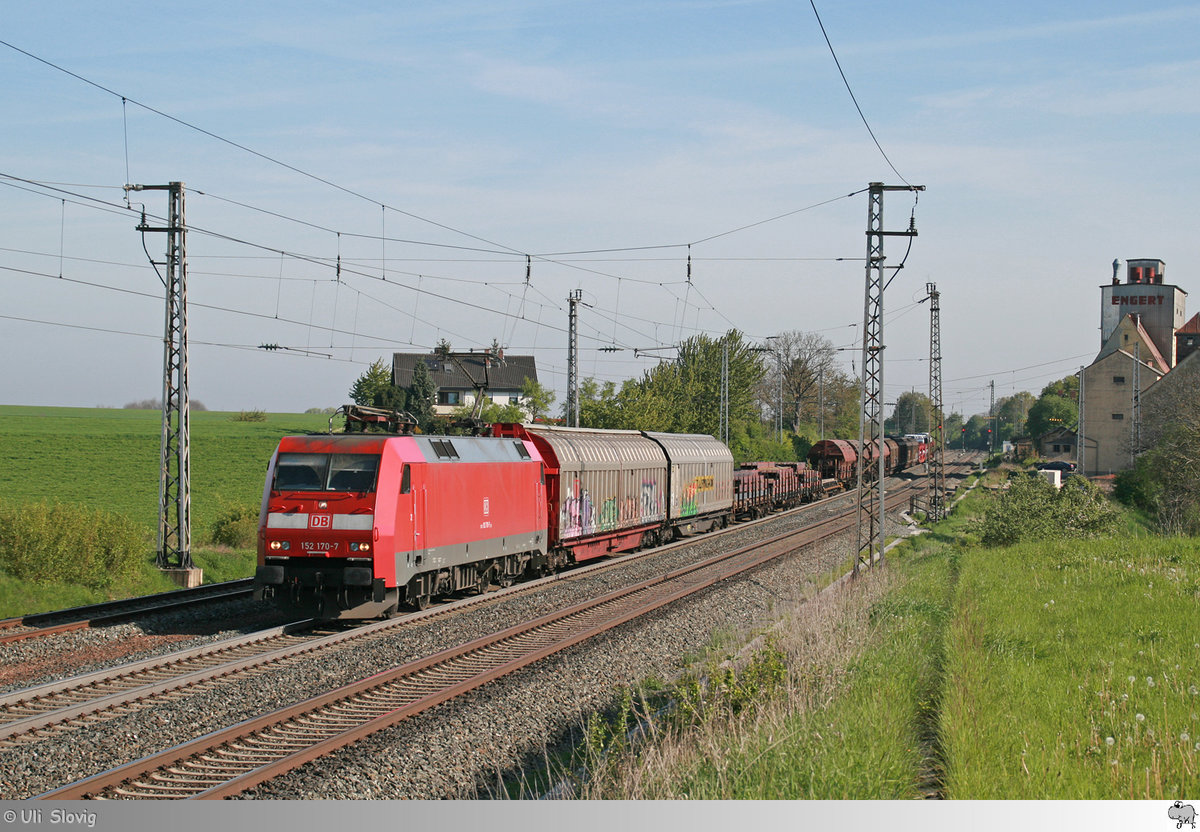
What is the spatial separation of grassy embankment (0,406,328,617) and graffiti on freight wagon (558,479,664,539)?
7.73 meters

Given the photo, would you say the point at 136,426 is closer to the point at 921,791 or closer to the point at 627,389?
the point at 627,389

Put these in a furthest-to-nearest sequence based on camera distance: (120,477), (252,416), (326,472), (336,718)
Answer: (252,416) → (120,477) → (326,472) → (336,718)

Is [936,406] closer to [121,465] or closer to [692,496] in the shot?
[692,496]

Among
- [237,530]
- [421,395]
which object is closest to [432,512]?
[237,530]

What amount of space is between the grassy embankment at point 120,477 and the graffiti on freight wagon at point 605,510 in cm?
773

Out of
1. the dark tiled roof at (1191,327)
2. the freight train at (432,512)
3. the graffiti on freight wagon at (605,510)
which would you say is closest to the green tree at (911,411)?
the dark tiled roof at (1191,327)

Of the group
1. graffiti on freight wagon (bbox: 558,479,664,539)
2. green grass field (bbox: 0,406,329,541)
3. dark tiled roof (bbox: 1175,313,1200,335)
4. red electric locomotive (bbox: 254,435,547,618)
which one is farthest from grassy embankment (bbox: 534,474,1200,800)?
dark tiled roof (bbox: 1175,313,1200,335)

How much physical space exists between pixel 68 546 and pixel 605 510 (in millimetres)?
12396

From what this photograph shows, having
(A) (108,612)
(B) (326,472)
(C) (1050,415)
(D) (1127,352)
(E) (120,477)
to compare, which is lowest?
(A) (108,612)

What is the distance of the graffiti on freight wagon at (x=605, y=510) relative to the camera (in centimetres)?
2353

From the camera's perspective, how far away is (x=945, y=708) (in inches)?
339

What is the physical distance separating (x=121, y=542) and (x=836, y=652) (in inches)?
559

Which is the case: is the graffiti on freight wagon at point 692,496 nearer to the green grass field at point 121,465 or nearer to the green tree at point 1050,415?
the green grass field at point 121,465

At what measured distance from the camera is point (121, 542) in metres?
19.2
